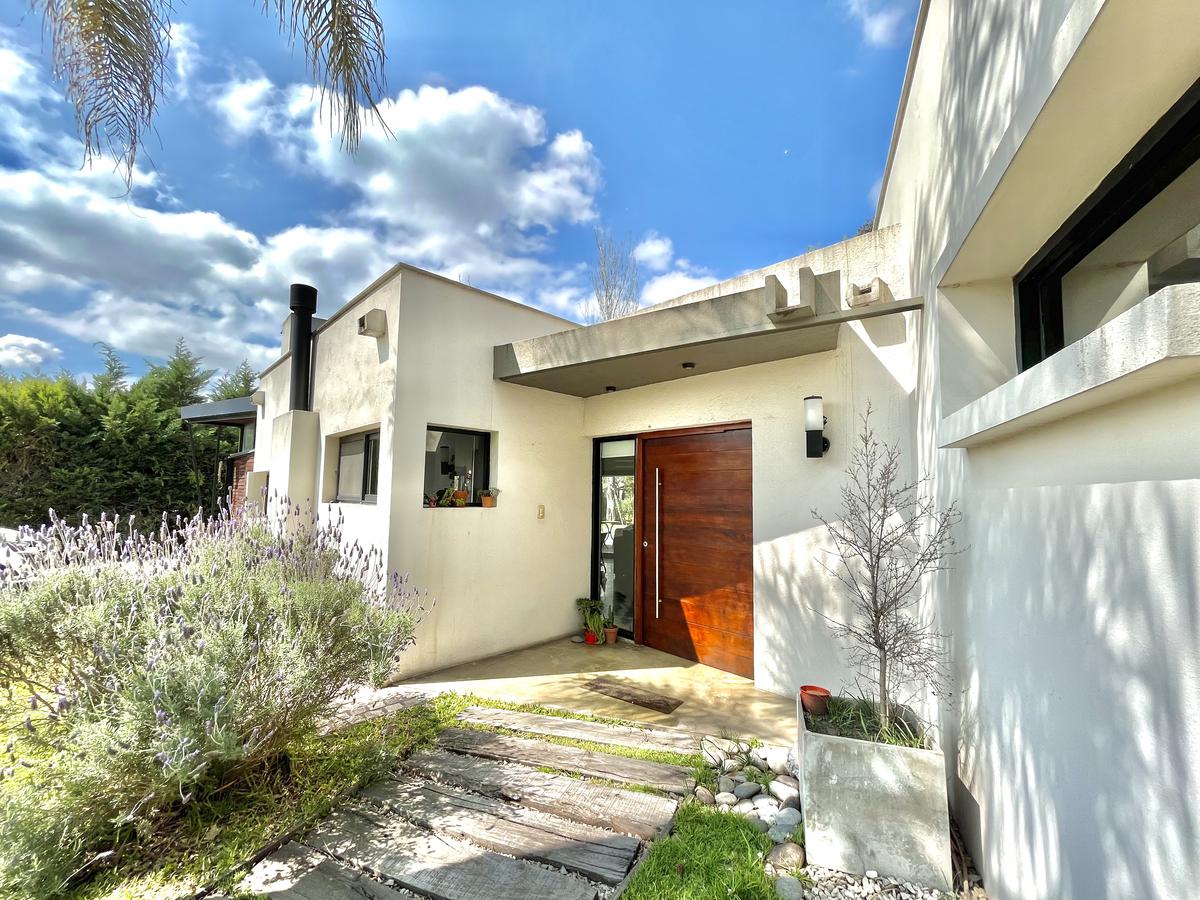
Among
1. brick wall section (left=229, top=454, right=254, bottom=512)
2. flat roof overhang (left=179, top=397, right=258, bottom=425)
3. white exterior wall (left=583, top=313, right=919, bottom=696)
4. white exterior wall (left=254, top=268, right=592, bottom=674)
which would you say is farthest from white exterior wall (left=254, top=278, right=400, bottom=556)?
brick wall section (left=229, top=454, right=254, bottom=512)

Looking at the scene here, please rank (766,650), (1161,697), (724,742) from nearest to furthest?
(1161,697) → (724,742) → (766,650)

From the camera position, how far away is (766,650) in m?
4.63

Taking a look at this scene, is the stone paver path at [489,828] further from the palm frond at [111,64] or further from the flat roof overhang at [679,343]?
the palm frond at [111,64]

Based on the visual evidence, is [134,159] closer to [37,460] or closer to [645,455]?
[645,455]

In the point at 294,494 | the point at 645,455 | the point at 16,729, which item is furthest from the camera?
the point at 294,494

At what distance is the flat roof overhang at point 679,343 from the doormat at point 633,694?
327 cm

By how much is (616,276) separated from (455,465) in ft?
31.9

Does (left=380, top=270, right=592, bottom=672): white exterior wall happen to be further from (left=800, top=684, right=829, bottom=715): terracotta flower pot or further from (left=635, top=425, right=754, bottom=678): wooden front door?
(left=800, top=684, right=829, bottom=715): terracotta flower pot

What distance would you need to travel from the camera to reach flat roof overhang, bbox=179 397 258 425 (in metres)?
9.77

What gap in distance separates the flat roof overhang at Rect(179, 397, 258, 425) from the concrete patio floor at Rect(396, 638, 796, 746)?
26.4 ft

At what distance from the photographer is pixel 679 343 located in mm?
4266

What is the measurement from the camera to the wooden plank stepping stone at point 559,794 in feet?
8.54

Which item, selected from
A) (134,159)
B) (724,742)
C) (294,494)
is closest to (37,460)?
(294,494)

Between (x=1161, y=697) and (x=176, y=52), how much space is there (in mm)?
5553
